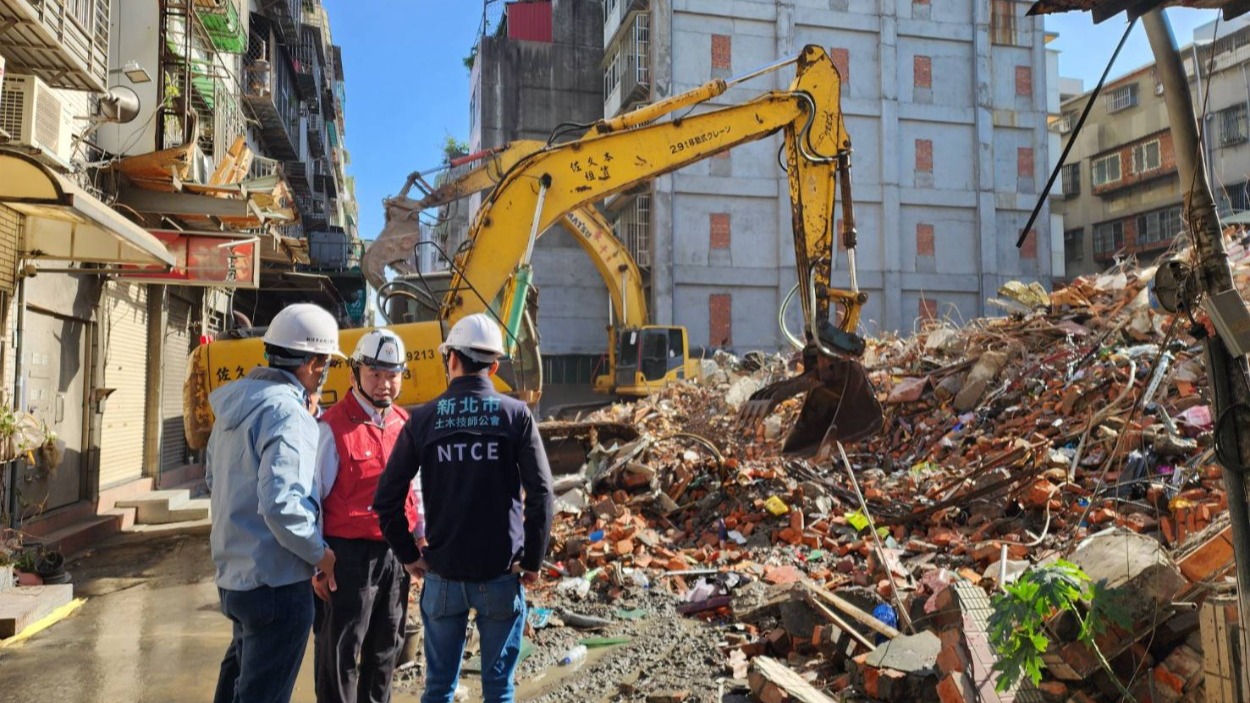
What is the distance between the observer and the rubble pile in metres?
3.35

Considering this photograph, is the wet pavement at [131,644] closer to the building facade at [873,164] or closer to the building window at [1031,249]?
the building facade at [873,164]

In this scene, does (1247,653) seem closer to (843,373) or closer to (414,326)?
(843,373)

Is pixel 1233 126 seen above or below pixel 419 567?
above

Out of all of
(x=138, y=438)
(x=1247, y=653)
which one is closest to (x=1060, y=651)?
(x=1247, y=653)

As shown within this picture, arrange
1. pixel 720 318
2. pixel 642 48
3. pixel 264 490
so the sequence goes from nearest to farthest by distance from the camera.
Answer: pixel 264 490 < pixel 720 318 < pixel 642 48

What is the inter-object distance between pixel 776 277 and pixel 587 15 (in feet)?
47.0

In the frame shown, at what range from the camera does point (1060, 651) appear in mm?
3275

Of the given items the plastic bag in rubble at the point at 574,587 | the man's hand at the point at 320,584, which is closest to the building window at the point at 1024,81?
the plastic bag in rubble at the point at 574,587

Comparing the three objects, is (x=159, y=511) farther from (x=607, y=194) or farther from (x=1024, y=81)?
(x=1024, y=81)

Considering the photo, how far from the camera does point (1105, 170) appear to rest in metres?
37.1

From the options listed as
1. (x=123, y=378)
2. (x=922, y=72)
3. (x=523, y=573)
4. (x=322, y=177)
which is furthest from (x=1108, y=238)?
(x=523, y=573)

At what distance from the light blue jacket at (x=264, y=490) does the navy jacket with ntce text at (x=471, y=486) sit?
0.35m

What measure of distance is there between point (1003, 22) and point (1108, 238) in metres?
12.6

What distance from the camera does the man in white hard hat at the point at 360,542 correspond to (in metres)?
3.38
